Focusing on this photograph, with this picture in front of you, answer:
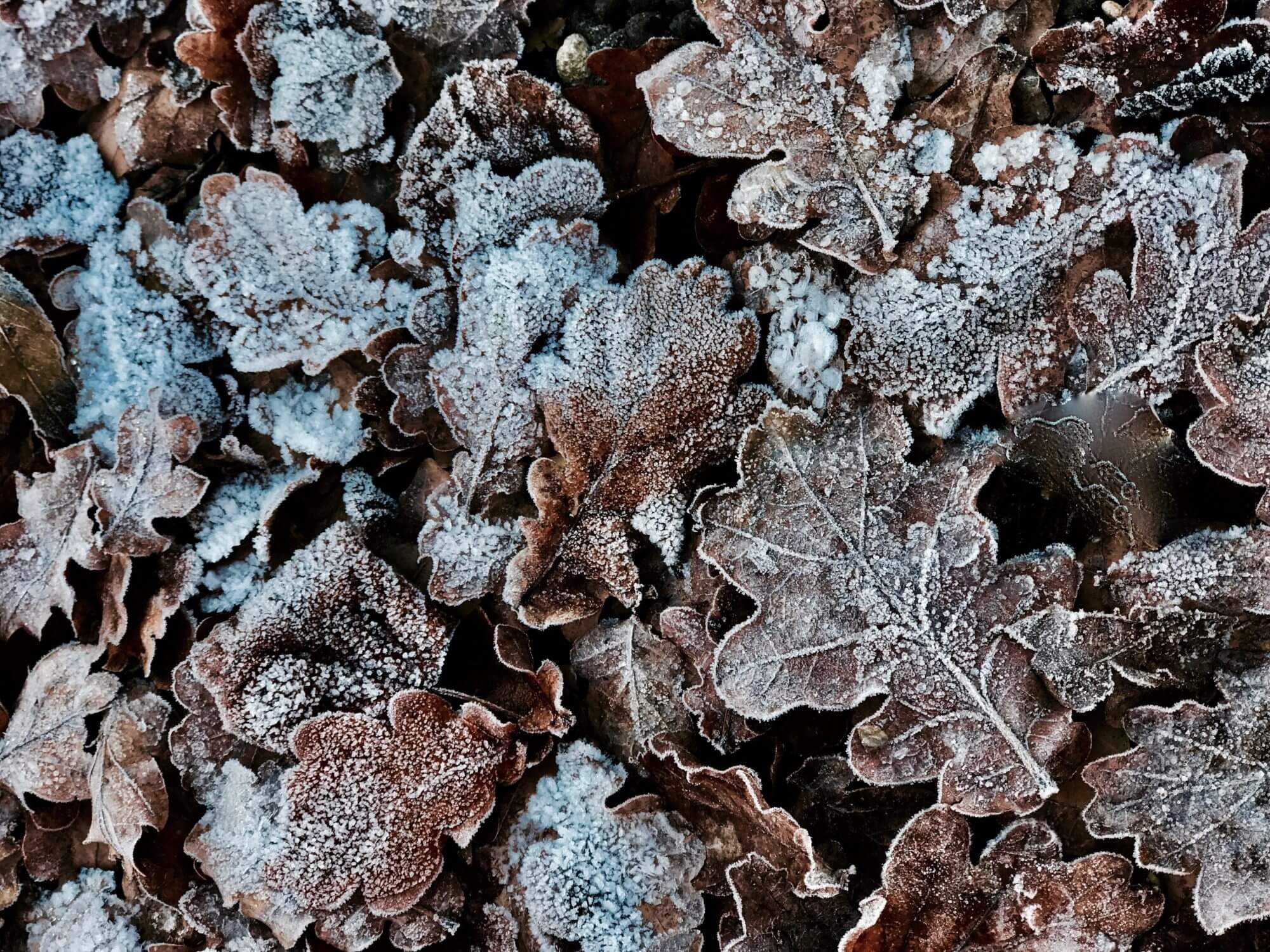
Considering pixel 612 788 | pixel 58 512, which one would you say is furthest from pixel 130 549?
pixel 612 788

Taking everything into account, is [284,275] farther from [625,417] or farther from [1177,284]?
[1177,284]

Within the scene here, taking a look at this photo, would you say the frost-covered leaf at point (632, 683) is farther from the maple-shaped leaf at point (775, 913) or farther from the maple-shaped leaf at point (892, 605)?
the maple-shaped leaf at point (775, 913)

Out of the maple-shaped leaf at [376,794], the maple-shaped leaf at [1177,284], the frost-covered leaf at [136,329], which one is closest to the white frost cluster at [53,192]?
the frost-covered leaf at [136,329]

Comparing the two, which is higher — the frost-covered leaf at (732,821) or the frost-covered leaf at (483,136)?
the frost-covered leaf at (483,136)

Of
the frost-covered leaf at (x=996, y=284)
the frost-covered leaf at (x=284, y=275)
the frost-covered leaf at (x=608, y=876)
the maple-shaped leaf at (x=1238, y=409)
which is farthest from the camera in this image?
the frost-covered leaf at (x=284, y=275)

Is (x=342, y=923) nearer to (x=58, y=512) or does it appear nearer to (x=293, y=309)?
(x=58, y=512)

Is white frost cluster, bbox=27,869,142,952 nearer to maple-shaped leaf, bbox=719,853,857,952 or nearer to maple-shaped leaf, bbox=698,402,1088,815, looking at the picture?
maple-shaped leaf, bbox=719,853,857,952

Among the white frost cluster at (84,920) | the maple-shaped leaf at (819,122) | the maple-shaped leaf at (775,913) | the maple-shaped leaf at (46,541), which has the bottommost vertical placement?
the white frost cluster at (84,920)

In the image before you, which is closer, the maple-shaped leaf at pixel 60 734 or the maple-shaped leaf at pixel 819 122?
the maple-shaped leaf at pixel 819 122
